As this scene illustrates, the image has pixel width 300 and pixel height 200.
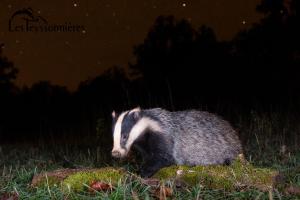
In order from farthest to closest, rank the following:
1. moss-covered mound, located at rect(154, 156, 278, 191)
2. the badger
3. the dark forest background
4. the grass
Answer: the dark forest background, the badger, moss-covered mound, located at rect(154, 156, 278, 191), the grass

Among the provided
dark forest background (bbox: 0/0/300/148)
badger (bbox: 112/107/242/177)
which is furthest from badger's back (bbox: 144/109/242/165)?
dark forest background (bbox: 0/0/300/148)

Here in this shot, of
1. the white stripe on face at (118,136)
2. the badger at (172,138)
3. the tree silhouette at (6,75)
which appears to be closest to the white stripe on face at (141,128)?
the badger at (172,138)

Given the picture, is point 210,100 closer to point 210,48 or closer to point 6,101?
point 210,48

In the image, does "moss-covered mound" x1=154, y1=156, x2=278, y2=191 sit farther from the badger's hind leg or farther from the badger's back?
the badger's back

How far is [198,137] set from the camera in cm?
724

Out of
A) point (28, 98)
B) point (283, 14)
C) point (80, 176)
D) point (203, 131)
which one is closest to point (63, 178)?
point (80, 176)

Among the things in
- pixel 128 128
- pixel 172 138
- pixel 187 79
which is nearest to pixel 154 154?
pixel 172 138

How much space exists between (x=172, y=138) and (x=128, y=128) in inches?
22.0

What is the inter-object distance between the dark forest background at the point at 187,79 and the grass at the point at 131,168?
8.69 ft

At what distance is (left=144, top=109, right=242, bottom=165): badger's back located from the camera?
22.8ft

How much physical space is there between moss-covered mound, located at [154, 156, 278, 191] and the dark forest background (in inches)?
266

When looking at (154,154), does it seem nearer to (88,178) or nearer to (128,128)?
(128,128)

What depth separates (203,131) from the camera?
7.31 m

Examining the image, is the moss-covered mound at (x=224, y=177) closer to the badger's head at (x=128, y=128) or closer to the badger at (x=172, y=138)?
the badger's head at (x=128, y=128)
